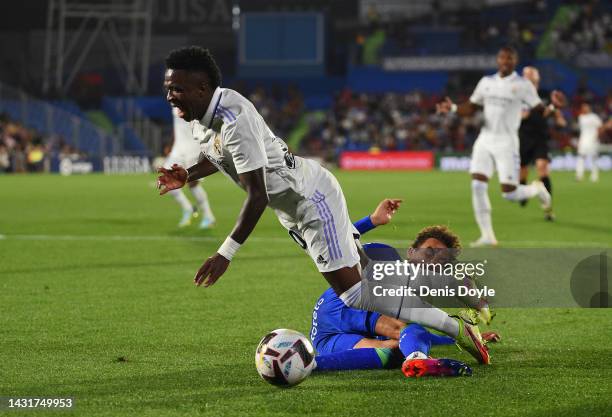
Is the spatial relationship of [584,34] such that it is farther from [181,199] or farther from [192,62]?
[192,62]

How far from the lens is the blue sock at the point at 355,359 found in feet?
20.2

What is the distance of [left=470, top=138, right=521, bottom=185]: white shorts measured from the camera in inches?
543

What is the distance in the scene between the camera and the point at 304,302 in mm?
9008

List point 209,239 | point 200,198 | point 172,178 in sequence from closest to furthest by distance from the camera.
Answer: point 172,178 < point 209,239 < point 200,198

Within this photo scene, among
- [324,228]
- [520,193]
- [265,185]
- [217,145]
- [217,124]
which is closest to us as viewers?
[265,185]

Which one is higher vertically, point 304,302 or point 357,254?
point 357,254

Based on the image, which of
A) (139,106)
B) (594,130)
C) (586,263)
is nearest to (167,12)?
(139,106)

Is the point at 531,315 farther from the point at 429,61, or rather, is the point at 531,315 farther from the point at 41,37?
the point at 41,37

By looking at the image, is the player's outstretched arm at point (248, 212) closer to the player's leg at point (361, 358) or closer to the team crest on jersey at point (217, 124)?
the team crest on jersey at point (217, 124)

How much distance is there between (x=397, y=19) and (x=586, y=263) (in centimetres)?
4035

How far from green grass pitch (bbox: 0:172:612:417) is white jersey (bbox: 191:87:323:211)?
3.79 feet

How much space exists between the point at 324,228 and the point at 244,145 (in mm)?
744

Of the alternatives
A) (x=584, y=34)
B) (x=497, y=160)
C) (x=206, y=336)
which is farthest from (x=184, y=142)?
(x=584, y=34)

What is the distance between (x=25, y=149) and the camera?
133 ft
